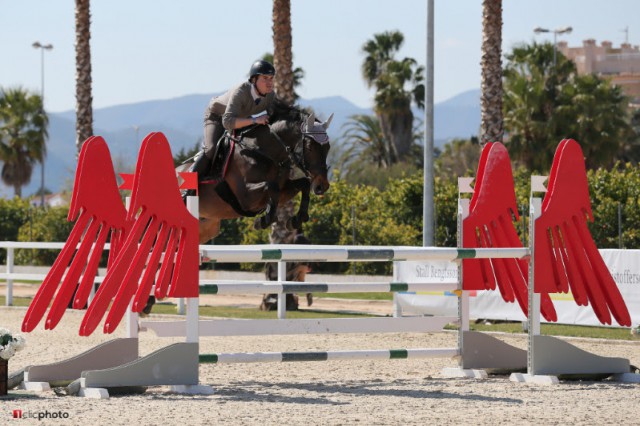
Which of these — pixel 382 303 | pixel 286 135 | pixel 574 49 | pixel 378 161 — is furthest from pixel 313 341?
pixel 574 49

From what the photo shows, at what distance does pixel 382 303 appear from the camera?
71.7 ft

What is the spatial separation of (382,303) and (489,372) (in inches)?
485

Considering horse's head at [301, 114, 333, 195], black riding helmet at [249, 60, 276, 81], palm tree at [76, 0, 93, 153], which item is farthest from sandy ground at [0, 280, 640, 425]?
palm tree at [76, 0, 93, 153]

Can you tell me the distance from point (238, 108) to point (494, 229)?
2553mm

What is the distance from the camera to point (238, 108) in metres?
9.41

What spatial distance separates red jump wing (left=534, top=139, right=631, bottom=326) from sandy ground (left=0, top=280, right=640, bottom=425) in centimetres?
74

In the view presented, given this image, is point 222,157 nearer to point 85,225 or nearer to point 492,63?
point 85,225

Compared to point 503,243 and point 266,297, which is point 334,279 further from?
point 503,243

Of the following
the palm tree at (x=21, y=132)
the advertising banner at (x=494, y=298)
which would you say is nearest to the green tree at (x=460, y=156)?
the palm tree at (x=21, y=132)

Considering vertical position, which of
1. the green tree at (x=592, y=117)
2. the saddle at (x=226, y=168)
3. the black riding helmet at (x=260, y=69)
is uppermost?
the green tree at (x=592, y=117)

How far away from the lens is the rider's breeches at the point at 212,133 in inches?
386

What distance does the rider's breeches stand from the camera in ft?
32.1

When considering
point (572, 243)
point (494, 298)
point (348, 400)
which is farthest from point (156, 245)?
point (494, 298)

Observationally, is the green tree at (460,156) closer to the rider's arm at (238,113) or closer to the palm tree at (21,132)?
the palm tree at (21,132)
